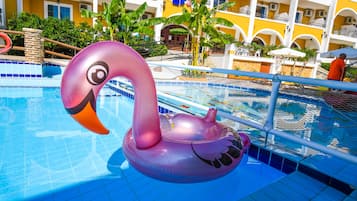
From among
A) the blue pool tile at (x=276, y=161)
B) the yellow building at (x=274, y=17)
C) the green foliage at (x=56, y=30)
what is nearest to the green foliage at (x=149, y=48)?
the yellow building at (x=274, y=17)

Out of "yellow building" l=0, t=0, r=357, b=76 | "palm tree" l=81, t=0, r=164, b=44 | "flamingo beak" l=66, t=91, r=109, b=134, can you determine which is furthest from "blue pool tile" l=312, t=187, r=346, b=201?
"yellow building" l=0, t=0, r=357, b=76

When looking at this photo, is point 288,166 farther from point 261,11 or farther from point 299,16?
point 299,16

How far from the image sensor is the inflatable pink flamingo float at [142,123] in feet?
5.65

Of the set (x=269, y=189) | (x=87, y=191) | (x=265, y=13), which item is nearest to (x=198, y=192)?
(x=269, y=189)

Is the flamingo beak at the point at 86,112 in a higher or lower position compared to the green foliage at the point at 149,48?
lower

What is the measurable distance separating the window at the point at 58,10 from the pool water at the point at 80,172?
51.6ft

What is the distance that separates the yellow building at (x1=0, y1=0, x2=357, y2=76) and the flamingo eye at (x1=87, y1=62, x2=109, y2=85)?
16.7 meters

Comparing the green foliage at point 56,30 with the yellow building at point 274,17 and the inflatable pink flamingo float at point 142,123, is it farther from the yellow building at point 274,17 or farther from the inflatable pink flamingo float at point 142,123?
the inflatable pink flamingo float at point 142,123

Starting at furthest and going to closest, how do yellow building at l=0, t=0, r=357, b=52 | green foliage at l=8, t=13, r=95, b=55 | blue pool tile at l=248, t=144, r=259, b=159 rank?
yellow building at l=0, t=0, r=357, b=52 → green foliage at l=8, t=13, r=95, b=55 → blue pool tile at l=248, t=144, r=259, b=159

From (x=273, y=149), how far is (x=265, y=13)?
25.4 m

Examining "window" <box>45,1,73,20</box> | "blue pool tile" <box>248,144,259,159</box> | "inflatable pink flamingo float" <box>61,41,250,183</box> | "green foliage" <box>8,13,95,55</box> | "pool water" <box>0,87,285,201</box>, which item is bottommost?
"pool water" <box>0,87,285,201</box>

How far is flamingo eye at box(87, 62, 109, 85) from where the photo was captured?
5.68 ft

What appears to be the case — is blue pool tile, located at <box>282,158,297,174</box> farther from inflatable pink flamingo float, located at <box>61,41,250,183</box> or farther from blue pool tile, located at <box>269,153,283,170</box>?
inflatable pink flamingo float, located at <box>61,41,250,183</box>

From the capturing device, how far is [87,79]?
67.7 inches
